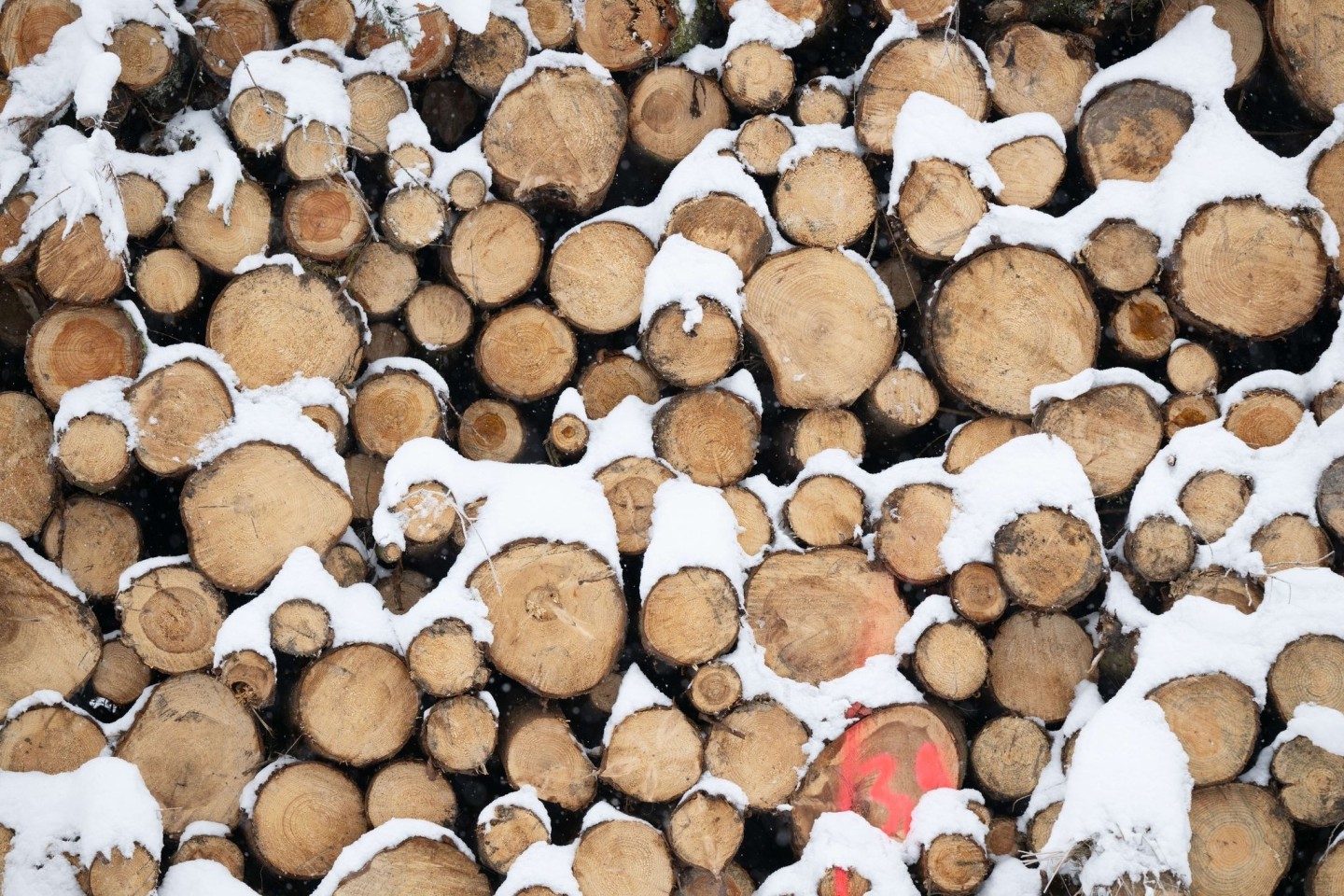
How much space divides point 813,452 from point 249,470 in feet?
4.92

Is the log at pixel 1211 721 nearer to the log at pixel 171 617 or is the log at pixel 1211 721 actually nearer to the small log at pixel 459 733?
the small log at pixel 459 733

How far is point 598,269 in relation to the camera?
2771mm

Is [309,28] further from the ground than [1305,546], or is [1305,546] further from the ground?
[309,28]

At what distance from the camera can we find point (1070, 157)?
3041mm

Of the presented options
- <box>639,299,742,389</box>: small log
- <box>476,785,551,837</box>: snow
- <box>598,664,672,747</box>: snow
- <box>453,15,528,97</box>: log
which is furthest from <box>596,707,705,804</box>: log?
<box>453,15,528,97</box>: log

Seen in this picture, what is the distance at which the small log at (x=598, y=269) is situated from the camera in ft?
9.10

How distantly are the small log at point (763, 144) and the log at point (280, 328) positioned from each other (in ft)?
3.85

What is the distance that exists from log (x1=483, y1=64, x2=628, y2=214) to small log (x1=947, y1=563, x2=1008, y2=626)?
1.47 metres

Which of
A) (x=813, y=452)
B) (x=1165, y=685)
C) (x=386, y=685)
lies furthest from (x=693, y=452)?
(x=1165, y=685)

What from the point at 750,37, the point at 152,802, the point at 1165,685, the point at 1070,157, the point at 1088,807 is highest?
the point at 750,37

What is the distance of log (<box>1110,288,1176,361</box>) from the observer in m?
2.79

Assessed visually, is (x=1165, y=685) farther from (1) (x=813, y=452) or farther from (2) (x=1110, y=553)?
(1) (x=813, y=452)

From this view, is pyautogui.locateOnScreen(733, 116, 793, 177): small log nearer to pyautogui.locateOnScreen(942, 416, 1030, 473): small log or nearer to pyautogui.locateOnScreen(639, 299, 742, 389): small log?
pyautogui.locateOnScreen(639, 299, 742, 389): small log

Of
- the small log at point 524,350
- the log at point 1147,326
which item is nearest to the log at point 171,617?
the small log at point 524,350
